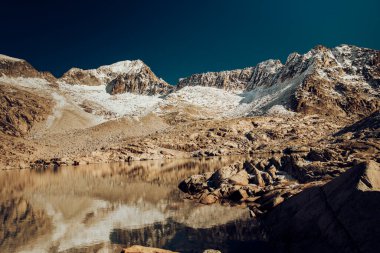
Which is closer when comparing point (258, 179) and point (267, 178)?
point (258, 179)

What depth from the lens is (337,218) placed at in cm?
2169

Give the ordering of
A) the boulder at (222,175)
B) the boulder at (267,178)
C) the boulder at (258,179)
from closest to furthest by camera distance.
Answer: the boulder at (258,179), the boulder at (267,178), the boulder at (222,175)

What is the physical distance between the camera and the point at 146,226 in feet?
113

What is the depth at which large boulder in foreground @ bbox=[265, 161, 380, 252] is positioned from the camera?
61.5ft

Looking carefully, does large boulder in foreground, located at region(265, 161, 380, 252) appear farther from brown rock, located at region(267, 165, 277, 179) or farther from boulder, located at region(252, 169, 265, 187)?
brown rock, located at region(267, 165, 277, 179)

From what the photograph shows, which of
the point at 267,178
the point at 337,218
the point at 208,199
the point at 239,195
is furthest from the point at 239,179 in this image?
the point at 337,218

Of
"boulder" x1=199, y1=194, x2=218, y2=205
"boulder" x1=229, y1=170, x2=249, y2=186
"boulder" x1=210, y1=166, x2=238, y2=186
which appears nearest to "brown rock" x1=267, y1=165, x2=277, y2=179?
"boulder" x1=229, y1=170, x2=249, y2=186

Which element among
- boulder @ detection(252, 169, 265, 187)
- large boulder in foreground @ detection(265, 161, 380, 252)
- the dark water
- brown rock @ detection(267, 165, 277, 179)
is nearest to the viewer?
large boulder in foreground @ detection(265, 161, 380, 252)

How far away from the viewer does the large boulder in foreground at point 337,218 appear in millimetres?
18750

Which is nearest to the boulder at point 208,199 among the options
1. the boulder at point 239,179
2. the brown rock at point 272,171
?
the boulder at point 239,179

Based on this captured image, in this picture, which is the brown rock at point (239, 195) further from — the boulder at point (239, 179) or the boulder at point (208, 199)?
the boulder at point (239, 179)

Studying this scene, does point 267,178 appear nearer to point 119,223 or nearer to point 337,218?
point 119,223

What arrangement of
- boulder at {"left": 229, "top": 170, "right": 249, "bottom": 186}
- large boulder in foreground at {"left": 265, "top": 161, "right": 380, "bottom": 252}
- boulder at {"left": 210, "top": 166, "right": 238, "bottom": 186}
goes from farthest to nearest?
boulder at {"left": 210, "top": 166, "right": 238, "bottom": 186}, boulder at {"left": 229, "top": 170, "right": 249, "bottom": 186}, large boulder in foreground at {"left": 265, "top": 161, "right": 380, "bottom": 252}

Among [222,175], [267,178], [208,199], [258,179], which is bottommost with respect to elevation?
[208,199]
